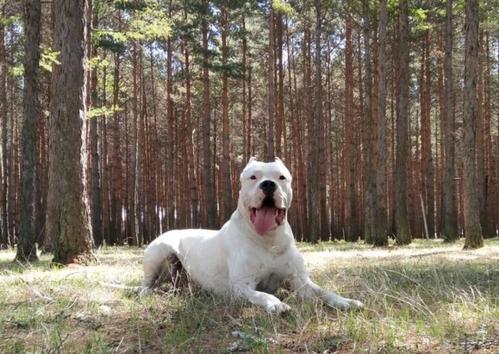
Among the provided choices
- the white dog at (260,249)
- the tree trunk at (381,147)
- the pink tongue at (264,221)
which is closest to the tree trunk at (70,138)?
the white dog at (260,249)

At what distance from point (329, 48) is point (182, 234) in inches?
935

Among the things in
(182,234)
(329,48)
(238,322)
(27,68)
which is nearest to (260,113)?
(329,48)

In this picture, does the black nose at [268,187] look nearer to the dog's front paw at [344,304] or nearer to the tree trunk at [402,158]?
the dog's front paw at [344,304]

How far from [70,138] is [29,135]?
198cm

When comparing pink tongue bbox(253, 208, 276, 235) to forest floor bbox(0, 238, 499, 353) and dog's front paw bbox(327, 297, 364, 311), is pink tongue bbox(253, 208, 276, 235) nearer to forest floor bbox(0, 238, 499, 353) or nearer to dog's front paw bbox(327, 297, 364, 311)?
forest floor bbox(0, 238, 499, 353)

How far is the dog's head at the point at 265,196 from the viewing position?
4.14 meters

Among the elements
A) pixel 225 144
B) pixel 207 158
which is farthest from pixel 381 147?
pixel 207 158

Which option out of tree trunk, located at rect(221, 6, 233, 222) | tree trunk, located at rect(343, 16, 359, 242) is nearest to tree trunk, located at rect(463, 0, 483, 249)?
tree trunk, located at rect(343, 16, 359, 242)

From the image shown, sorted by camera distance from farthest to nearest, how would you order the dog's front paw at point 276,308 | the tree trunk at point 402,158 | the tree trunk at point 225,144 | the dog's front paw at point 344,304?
the tree trunk at point 225,144
the tree trunk at point 402,158
the dog's front paw at point 344,304
the dog's front paw at point 276,308

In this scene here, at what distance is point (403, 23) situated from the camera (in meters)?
14.7

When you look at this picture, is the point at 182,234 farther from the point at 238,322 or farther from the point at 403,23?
the point at 403,23

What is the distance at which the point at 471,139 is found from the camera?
11805mm

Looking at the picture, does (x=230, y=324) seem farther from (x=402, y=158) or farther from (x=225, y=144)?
(x=225, y=144)

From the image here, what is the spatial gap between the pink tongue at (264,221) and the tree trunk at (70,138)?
4669 millimetres
